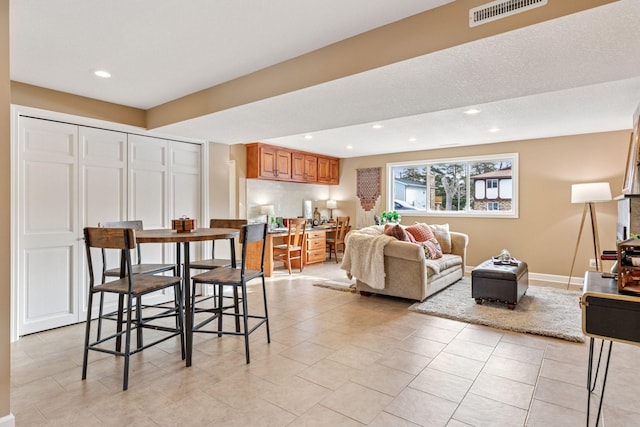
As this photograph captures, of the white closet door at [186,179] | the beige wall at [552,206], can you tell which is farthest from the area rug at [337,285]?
the beige wall at [552,206]

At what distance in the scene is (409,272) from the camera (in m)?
4.20

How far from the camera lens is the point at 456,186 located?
6707 mm

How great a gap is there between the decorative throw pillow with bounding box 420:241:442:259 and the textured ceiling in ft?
6.67

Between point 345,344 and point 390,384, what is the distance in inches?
28.3

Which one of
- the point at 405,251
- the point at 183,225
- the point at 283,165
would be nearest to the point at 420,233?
the point at 405,251

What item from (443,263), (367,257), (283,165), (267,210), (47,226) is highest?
(283,165)

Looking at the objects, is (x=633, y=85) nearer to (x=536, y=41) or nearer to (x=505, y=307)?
(x=536, y=41)

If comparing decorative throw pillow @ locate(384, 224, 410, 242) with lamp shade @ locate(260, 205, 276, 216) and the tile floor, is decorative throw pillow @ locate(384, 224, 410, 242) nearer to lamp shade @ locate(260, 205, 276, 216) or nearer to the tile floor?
the tile floor

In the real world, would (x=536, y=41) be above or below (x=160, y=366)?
above

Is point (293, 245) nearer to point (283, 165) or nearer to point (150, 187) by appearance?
point (283, 165)

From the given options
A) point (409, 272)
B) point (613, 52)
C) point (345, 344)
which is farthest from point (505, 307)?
A: point (613, 52)

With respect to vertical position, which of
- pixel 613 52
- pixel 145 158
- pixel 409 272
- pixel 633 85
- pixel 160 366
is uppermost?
pixel 633 85

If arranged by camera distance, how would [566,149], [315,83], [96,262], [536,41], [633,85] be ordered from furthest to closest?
[566,149], [96,262], [633,85], [315,83], [536,41]

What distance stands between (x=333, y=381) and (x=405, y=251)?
2150mm
